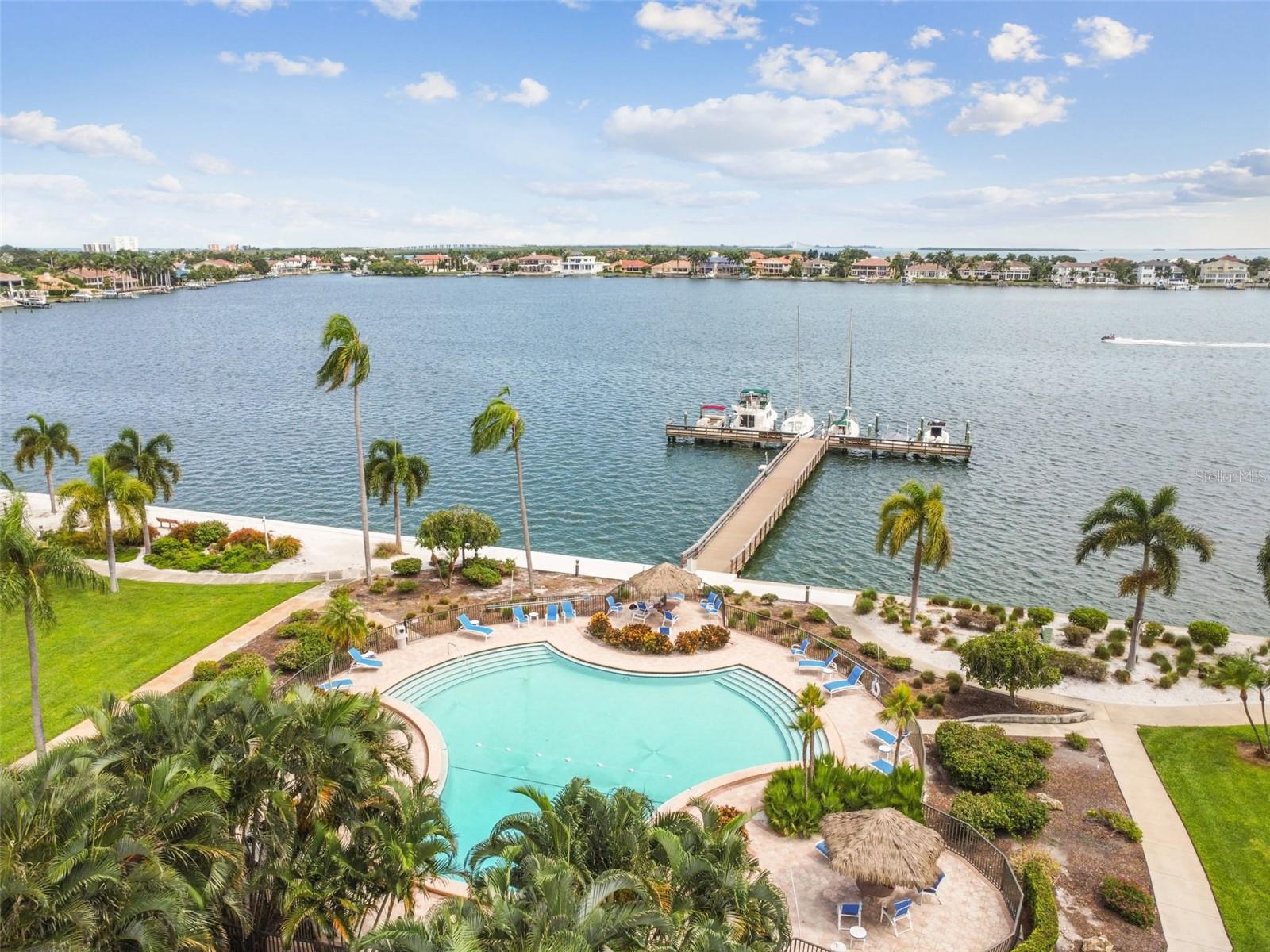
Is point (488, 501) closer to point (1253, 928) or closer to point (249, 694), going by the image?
point (249, 694)

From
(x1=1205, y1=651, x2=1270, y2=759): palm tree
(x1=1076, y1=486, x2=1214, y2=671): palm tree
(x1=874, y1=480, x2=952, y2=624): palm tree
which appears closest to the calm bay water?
(x1=874, y1=480, x2=952, y2=624): palm tree

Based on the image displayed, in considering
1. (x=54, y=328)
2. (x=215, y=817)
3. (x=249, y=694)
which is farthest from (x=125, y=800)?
(x=54, y=328)

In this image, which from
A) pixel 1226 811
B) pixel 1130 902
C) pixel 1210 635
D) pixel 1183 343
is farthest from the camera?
pixel 1183 343

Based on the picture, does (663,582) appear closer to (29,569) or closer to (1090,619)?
(1090,619)

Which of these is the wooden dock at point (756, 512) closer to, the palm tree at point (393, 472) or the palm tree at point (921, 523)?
the palm tree at point (921, 523)

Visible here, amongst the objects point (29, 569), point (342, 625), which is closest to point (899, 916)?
point (342, 625)
